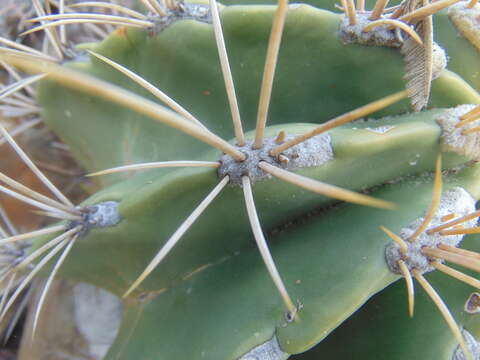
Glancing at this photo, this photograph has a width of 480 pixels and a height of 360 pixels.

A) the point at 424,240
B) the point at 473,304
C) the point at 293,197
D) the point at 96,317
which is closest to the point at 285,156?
the point at 293,197

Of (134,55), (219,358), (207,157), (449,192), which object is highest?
(134,55)

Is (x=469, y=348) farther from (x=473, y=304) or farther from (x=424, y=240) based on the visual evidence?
(x=424, y=240)

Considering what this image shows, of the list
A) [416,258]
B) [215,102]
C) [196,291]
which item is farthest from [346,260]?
[215,102]

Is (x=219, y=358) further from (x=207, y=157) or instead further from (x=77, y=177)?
(x=77, y=177)

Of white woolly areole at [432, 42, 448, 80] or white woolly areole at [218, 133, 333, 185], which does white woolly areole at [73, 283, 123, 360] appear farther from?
white woolly areole at [432, 42, 448, 80]

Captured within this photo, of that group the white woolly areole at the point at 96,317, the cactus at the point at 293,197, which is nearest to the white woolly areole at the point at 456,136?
the cactus at the point at 293,197

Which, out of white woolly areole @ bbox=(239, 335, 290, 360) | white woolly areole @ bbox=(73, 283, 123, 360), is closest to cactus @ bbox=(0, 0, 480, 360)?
white woolly areole @ bbox=(239, 335, 290, 360)

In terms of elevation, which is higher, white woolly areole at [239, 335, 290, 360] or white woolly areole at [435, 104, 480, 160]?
white woolly areole at [435, 104, 480, 160]

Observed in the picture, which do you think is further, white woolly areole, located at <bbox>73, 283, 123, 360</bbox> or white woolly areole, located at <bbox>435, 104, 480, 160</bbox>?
white woolly areole, located at <bbox>73, 283, 123, 360</bbox>
